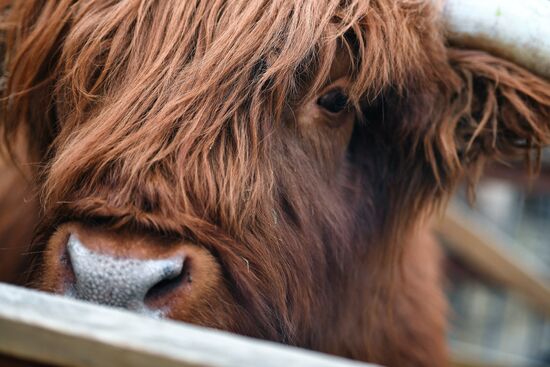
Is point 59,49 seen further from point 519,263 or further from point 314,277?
point 519,263

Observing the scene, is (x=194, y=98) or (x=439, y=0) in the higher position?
(x=439, y=0)

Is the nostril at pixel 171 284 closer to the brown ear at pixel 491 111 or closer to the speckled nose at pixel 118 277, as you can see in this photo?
the speckled nose at pixel 118 277

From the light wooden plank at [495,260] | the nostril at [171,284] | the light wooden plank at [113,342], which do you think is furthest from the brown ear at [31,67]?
the light wooden plank at [495,260]

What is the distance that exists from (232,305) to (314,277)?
37 centimetres

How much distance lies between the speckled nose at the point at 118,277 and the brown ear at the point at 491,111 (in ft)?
3.10

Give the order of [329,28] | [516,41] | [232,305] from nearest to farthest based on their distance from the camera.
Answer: [232,305] < [329,28] < [516,41]

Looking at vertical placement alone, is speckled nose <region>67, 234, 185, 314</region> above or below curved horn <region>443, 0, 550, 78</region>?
below

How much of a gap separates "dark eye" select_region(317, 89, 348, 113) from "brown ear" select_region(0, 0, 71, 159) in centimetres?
65

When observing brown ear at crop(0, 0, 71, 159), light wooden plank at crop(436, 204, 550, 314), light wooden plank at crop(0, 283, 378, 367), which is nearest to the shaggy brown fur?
brown ear at crop(0, 0, 71, 159)

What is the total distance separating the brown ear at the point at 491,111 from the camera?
1.80m

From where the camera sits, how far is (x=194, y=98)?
1.46m

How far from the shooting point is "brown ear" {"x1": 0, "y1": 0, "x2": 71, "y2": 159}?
172cm

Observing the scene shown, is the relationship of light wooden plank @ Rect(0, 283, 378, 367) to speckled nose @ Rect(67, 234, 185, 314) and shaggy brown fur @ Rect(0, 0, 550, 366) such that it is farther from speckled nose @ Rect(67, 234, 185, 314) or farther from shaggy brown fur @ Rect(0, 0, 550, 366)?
shaggy brown fur @ Rect(0, 0, 550, 366)

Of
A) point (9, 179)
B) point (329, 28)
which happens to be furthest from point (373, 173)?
point (9, 179)
